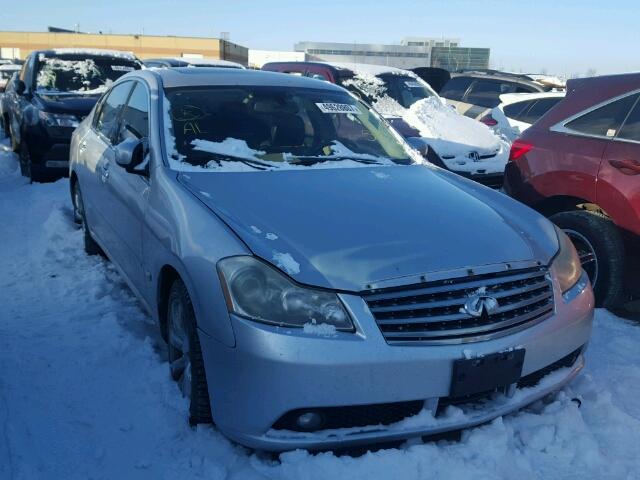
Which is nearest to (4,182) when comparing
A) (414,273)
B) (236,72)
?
(236,72)

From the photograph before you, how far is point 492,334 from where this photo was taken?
248 cm

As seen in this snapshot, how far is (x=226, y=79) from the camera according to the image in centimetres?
409

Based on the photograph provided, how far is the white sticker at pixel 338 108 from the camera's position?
13.7 ft

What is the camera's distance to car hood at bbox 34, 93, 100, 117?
7.95 m

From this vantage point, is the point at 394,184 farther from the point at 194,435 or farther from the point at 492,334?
the point at 194,435

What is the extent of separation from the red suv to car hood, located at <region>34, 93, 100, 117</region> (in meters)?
5.68

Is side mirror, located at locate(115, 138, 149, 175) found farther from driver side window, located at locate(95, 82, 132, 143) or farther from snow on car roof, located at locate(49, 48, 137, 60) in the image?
snow on car roof, located at locate(49, 48, 137, 60)

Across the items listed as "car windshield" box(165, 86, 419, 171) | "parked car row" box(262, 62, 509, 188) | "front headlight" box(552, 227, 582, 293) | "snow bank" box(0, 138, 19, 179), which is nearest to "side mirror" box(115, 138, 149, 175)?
"car windshield" box(165, 86, 419, 171)

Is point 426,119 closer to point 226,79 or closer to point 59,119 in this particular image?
point 59,119

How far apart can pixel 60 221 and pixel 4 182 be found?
3110mm

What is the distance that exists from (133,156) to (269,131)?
2.80ft

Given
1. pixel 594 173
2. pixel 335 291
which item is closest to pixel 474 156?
pixel 594 173

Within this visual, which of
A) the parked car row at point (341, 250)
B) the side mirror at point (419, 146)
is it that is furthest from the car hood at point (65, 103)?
the side mirror at point (419, 146)

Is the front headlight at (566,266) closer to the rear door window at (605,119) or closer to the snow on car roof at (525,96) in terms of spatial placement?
the rear door window at (605,119)
